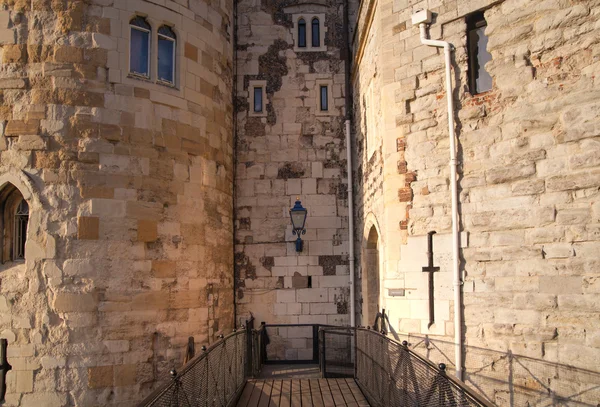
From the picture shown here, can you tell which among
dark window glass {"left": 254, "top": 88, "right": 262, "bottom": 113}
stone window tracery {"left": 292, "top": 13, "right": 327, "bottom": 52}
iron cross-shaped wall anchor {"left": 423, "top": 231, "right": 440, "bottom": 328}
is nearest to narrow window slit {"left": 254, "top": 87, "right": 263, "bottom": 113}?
dark window glass {"left": 254, "top": 88, "right": 262, "bottom": 113}

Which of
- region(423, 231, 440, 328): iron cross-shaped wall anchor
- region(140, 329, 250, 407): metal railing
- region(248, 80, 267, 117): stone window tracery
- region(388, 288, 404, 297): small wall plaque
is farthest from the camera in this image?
region(248, 80, 267, 117): stone window tracery

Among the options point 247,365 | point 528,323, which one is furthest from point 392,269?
point 247,365

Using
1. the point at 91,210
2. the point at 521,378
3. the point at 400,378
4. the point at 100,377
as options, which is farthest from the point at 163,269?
the point at 521,378

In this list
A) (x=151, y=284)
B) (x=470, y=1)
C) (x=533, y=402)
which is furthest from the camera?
(x=151, y=284)

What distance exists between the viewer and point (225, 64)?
1059 centimetres

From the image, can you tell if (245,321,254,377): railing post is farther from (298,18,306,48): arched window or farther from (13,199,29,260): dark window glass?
(298,18,306,48): arched window

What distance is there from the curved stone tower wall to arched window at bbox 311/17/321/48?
3.58 metres

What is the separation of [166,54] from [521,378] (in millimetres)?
6680

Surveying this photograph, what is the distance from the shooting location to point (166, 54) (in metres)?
9.14

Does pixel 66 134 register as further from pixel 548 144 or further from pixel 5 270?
pixel 548 144

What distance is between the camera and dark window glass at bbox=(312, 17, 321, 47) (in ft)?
38.7

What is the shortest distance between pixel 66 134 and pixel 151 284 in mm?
2364

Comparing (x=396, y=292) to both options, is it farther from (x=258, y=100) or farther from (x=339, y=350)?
(x=258, y=100)

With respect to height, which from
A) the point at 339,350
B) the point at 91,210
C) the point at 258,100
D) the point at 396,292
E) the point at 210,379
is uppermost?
the point at 258,100
